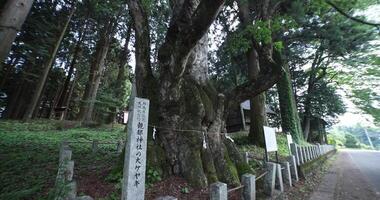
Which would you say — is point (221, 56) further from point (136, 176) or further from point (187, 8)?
point (136, 176)

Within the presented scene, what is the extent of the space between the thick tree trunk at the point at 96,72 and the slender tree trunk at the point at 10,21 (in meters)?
12.4

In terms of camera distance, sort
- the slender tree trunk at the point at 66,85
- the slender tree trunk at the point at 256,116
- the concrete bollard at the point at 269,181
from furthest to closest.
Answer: the slender tree trunk at the point at 66,85 < the slender tree trunk at the point at 256,116 < the concrete bollard at the point at 269,181

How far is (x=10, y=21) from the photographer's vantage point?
4.78 m

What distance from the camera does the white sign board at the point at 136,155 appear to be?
9.50ft

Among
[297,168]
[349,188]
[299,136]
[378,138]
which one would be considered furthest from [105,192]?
[378,138]

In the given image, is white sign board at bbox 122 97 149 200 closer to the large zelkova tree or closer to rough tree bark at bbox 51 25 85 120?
the large zelkova tree

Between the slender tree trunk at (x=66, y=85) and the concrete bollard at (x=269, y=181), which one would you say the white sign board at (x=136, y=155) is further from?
the slender tree trunk at (x=66, y=85)

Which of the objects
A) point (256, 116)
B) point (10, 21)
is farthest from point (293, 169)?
point (10, 21)

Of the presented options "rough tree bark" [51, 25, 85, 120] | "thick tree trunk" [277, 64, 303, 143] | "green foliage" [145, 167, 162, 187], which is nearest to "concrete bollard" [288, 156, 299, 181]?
"green foliage" [145, 167, 162, 187]

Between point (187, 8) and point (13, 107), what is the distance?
1908cm

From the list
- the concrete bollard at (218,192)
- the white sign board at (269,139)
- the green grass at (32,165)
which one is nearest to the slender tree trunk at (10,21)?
the green grass at (32,165)

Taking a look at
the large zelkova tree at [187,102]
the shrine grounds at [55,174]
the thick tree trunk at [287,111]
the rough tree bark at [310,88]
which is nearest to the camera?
the shrine grounds at [55,174]

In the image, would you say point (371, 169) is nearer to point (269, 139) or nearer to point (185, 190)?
point (269, 139)

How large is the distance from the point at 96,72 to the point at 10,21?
42.5ft
